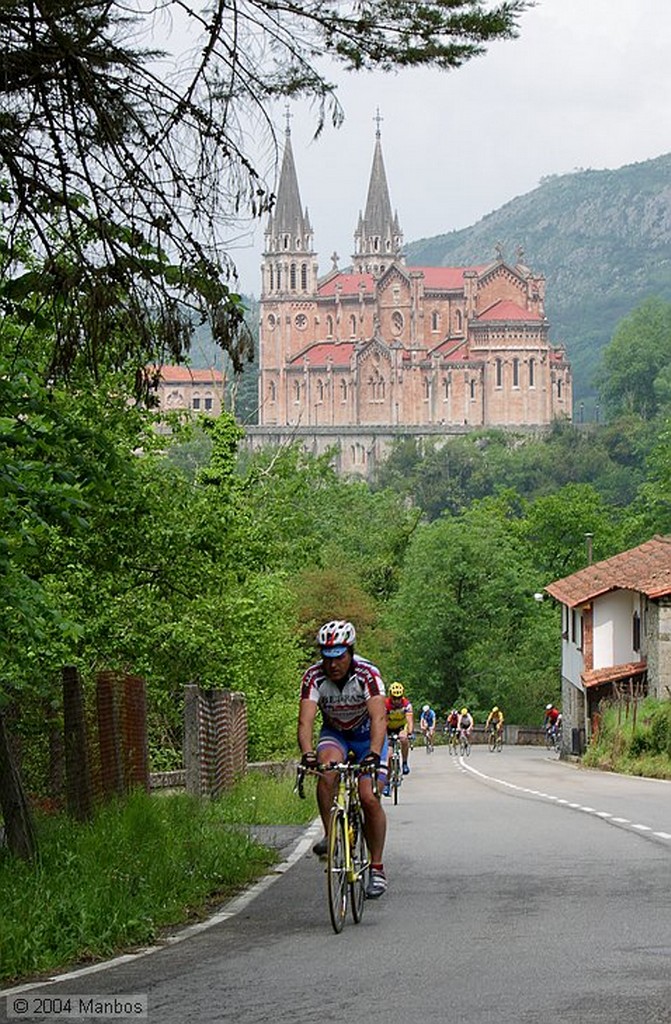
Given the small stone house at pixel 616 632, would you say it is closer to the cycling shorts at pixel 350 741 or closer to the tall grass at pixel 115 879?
the tall grass at pixel 115 879

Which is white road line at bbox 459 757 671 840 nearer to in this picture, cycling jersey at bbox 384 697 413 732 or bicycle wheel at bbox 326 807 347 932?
cycling jersey at bbox 384 697 413 732

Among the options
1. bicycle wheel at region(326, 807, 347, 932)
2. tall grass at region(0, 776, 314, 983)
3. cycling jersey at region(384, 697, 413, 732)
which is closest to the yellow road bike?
bicycle wheel at region(326, 807, 347, 932)

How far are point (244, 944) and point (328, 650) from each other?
166cm

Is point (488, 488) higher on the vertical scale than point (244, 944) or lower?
higher

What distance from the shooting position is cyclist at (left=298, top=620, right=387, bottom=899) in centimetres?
1176

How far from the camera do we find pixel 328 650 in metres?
11.8

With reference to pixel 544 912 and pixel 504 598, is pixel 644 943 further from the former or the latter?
pixel 504 598

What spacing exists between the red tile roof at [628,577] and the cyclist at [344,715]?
42733mm

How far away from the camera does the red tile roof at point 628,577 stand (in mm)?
56459

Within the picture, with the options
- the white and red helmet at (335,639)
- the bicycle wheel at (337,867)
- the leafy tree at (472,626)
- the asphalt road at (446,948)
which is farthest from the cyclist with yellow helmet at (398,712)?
the leafy tree at (472,626)

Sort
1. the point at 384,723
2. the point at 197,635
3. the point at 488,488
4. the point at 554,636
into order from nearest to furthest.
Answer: the point at 384,723, the point at 197,635, the point at 554,636, the point at 488,488

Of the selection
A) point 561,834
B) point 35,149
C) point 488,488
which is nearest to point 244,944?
point 35,149

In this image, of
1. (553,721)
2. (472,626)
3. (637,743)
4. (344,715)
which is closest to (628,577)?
(553,721)

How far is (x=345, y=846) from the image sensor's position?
11461 millimetres
